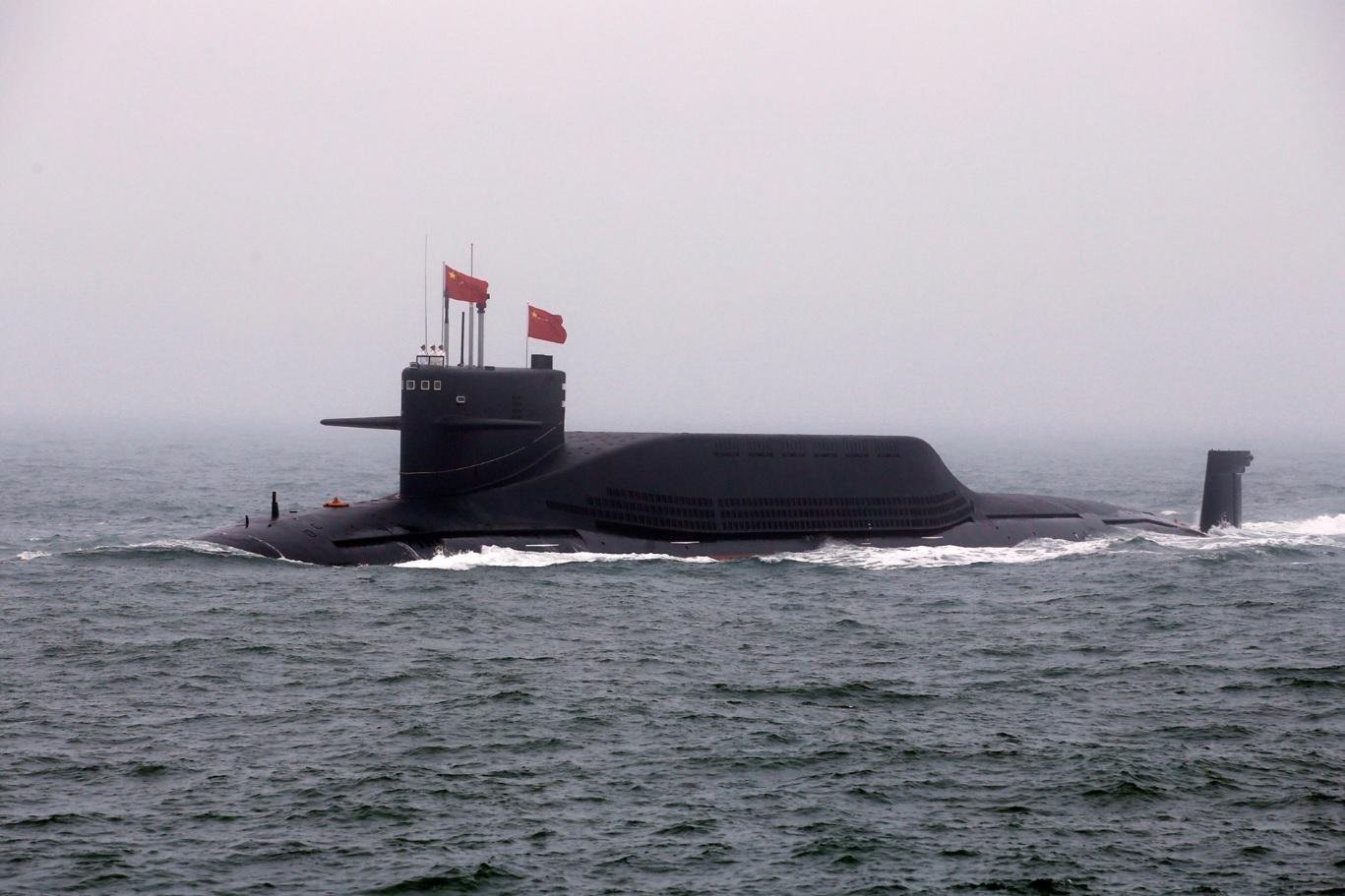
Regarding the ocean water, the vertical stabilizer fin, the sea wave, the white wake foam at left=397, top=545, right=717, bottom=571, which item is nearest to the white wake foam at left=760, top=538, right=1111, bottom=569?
the sea wave

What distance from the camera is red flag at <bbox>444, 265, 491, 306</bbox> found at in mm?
33000

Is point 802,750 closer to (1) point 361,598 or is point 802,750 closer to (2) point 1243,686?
(2) point 1243,686

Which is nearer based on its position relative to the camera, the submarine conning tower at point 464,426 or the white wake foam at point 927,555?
the submarine conning tower at point 464,426

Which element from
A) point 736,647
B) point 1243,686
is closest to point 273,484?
point 736,647

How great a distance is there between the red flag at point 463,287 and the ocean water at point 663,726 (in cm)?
639

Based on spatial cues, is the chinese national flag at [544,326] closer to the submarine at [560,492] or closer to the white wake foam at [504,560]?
the submarine at [560,492]

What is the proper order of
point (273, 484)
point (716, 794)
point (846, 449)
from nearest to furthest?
point (716, 794)
point (846, 449)
point (273, 484)

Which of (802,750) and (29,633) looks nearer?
(802,750)

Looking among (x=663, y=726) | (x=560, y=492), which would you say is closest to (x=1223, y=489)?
(x=560, y=492)

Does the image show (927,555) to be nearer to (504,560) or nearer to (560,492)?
(560,492)

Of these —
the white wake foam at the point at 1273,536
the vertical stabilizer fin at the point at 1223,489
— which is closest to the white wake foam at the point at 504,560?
the white wake foam at the point at 1273,536

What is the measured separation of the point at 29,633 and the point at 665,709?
39.3 feet

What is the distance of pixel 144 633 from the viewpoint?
24.4 metres

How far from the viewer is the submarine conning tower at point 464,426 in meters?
32.5
